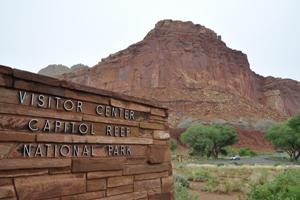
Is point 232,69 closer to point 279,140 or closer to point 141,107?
point 279,140

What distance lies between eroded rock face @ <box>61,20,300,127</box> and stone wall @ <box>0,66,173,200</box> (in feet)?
241

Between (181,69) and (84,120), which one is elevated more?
(181,69)

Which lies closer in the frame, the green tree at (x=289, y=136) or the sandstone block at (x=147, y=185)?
the sandstone block at (x=147, y=185)

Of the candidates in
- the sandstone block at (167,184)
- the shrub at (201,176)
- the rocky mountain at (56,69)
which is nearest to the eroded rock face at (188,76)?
the shrub at (201,176)

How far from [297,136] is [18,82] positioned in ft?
141

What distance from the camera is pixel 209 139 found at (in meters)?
50.4

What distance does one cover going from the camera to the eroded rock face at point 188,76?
8538 centimetres

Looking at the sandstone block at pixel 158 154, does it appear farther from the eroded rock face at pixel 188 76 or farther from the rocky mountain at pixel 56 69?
the rocky mountain at pixel 56 69

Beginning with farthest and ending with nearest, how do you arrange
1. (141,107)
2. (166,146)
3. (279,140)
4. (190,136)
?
(190,136) < (279,140) < (166,146) < (141,107)

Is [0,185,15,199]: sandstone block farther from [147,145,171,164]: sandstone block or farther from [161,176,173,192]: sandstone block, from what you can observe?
[161,176,173,192]: sandstone block

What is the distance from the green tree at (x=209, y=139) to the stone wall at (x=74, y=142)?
45.0m

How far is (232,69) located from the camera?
363ft

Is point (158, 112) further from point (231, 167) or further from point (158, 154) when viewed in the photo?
point (231, 167)

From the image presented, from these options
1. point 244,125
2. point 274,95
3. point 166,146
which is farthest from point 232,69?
point 166,146
